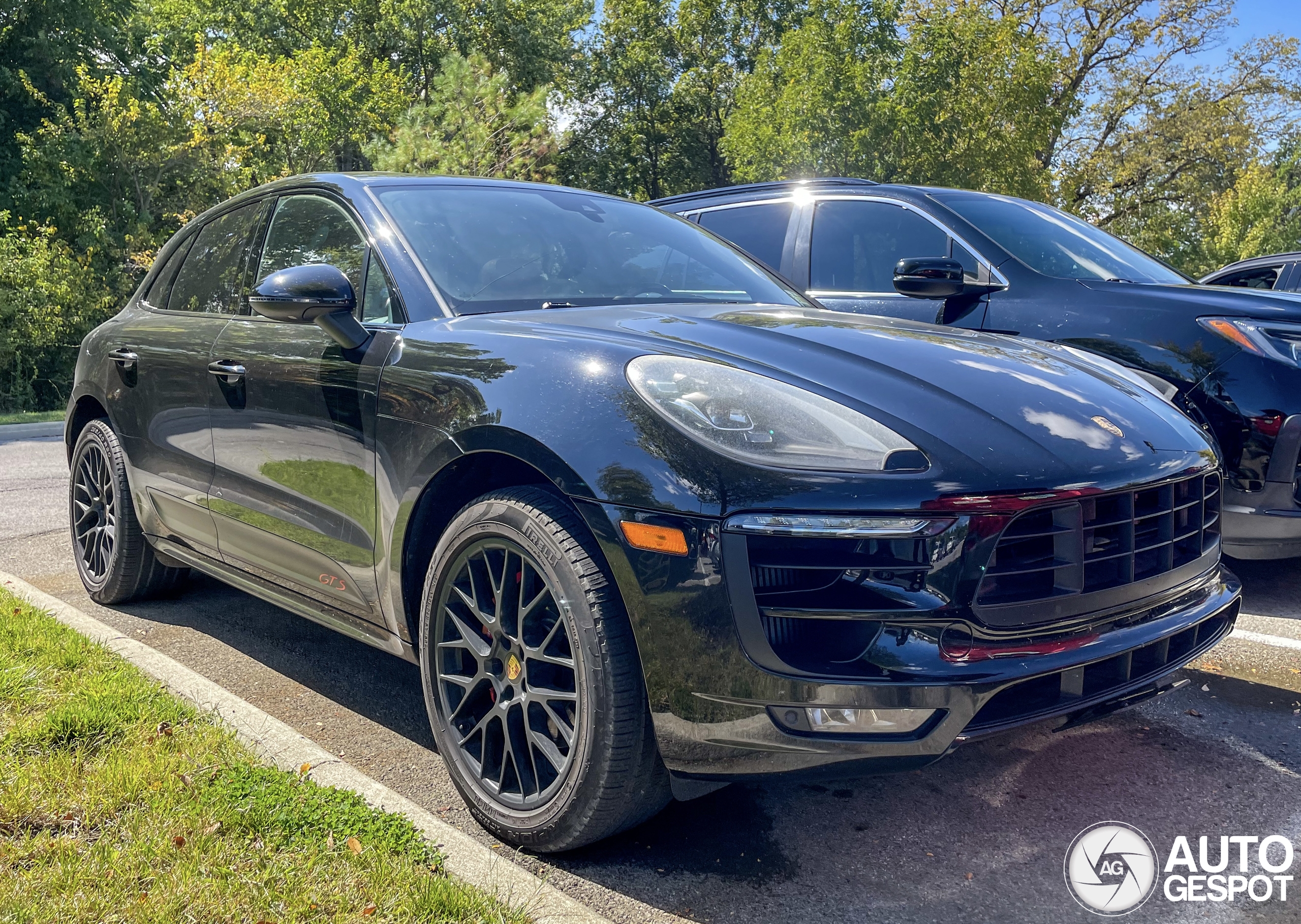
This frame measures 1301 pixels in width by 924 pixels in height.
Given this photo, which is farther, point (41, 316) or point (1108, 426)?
point (41, 316)

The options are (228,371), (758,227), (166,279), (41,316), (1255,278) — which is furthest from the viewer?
(41,316)

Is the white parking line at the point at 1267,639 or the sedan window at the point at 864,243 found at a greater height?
the sedan window at the point at 864,243

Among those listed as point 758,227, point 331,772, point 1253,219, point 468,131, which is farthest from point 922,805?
point 1253,219

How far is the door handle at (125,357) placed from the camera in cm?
425

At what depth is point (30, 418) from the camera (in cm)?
1524

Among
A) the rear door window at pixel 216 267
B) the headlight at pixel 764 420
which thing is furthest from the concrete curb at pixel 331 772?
the rear door window at pixel 216 267

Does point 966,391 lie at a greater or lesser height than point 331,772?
greater

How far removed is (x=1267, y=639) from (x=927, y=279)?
1.88 meters

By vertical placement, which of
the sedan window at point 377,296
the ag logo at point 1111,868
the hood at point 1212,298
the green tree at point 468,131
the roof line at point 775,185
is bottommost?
the ag logo at point 1111,868

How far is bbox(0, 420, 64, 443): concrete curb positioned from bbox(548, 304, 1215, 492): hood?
12052 mm

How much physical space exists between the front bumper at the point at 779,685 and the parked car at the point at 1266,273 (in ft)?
22.5

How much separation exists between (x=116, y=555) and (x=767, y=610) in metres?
3.39

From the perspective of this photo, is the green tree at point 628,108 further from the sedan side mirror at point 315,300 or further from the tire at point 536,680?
the tire at point 536,680

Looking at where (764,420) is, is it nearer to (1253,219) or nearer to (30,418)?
(30,418)
